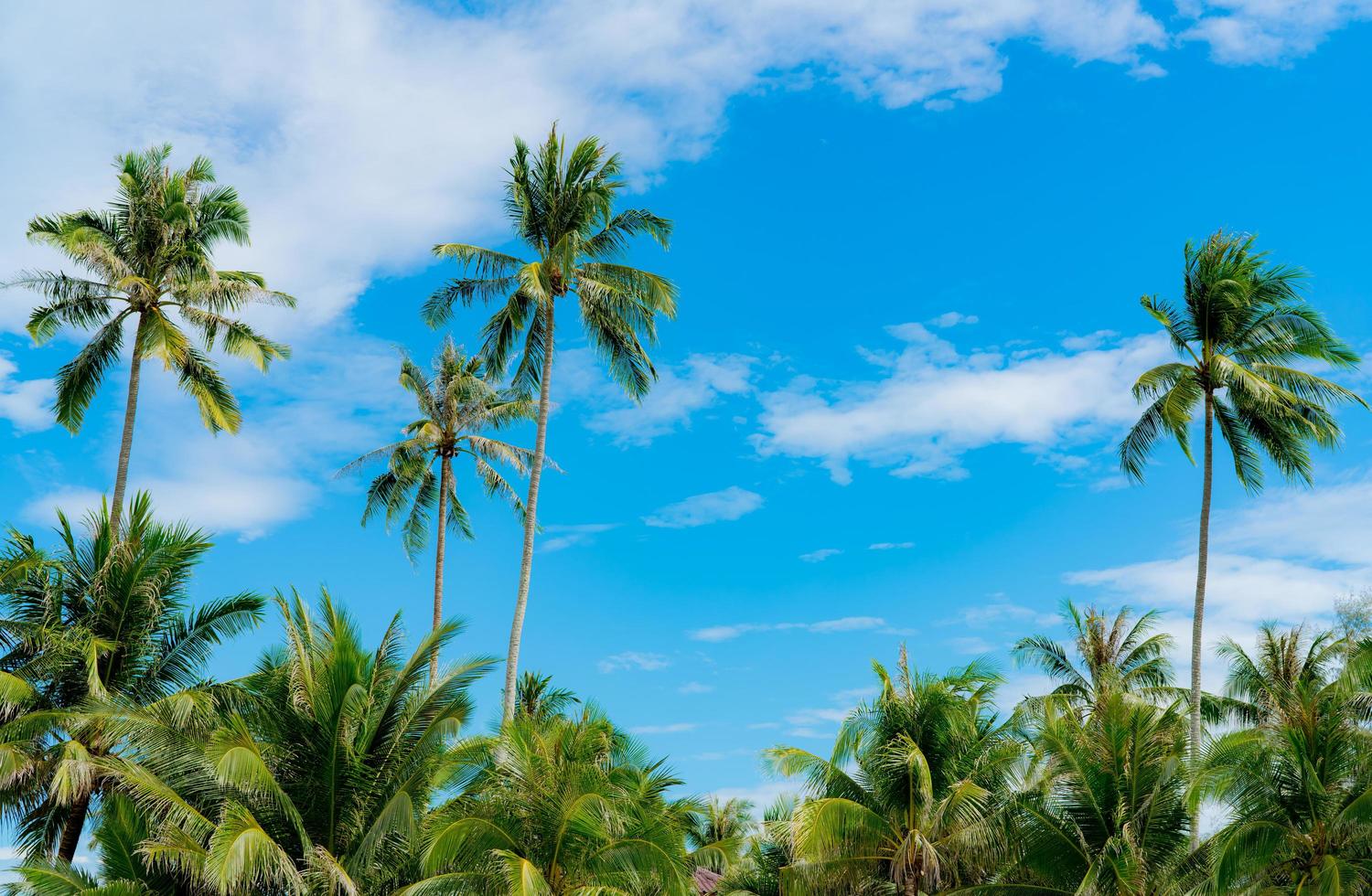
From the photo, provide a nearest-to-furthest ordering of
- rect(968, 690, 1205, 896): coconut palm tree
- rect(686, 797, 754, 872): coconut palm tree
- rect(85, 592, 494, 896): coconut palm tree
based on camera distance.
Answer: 1. rect(85, 592, 494, 896): coconut palm tree
2. rect(968, 690, 1205, 896): coconut palm tree
3. rect(686, 797, 754, 872): coconut palm tree

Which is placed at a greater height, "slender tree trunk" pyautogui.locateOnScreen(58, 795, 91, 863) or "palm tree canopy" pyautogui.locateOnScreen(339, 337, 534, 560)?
"palm tree canopy" pyautogui.locateOnScreen(339, 337, 534, 560)

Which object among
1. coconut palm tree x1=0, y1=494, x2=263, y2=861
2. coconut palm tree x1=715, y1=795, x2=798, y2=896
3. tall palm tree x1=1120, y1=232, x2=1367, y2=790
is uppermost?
tall palm tree x1=1120, y1=232, x2=1367, y2=790

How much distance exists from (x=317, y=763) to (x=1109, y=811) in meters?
13.9

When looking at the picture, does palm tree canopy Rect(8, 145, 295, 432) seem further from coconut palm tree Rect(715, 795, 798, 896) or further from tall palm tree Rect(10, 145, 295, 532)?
coconut palm tree Rect(715, 795, 798, 896)

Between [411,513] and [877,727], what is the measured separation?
20644 millimetres

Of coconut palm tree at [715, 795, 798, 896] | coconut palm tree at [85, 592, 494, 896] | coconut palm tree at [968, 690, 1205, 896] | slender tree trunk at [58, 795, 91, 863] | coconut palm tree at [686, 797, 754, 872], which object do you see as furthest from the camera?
coconut palm tree at [686, 797, 754, 872]

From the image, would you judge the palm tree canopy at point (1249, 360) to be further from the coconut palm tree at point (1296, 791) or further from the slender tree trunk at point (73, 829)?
the slender tree trunk at point (73, 829)

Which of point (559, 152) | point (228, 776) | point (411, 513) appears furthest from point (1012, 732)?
point (411, 513)

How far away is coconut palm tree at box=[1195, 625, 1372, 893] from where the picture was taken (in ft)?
63.6

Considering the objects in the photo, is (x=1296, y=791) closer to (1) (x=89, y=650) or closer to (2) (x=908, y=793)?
(2) (x=908, y=793)

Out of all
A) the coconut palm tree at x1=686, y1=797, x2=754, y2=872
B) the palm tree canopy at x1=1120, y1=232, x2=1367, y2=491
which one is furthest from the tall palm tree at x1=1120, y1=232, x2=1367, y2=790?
the coconut palm tree at x1=686, y1=797, x2=754, y2=872

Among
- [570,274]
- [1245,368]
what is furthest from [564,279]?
[1245,368]

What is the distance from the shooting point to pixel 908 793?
82.1ft

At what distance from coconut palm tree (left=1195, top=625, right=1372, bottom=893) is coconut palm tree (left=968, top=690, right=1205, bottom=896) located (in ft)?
3.32
